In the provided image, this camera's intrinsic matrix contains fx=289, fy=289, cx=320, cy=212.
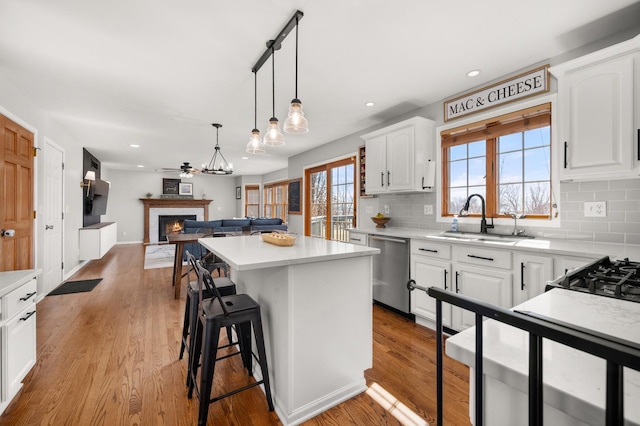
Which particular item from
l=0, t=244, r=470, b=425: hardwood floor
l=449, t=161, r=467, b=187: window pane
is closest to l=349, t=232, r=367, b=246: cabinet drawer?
l=0, t=244, r=470, b=425: hardwood floor

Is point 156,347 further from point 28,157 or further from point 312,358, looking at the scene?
point 28,157

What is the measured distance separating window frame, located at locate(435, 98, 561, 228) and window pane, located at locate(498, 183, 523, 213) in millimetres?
92

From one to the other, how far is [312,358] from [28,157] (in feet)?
12.6

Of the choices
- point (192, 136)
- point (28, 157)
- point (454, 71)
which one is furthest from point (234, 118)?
point (454, 71)

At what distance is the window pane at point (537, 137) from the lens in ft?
8.43

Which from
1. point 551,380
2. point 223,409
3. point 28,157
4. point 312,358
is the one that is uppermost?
point 28,157

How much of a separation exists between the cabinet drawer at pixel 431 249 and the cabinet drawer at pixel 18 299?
3060 mm

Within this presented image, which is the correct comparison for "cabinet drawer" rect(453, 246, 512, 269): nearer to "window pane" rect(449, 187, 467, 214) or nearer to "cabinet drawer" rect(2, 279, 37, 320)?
"window pane" rect(449, 187, 467, 214)

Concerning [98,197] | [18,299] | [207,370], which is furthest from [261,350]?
[98,197]

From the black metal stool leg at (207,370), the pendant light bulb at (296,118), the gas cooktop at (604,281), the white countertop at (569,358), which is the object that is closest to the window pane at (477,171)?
the gas cooktop at (604,281)

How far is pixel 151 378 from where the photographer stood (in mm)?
2020

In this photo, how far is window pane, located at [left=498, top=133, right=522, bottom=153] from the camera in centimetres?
278

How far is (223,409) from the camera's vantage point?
Answer: 68.1 inches

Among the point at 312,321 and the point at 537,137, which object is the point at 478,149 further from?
the point at 312,321
